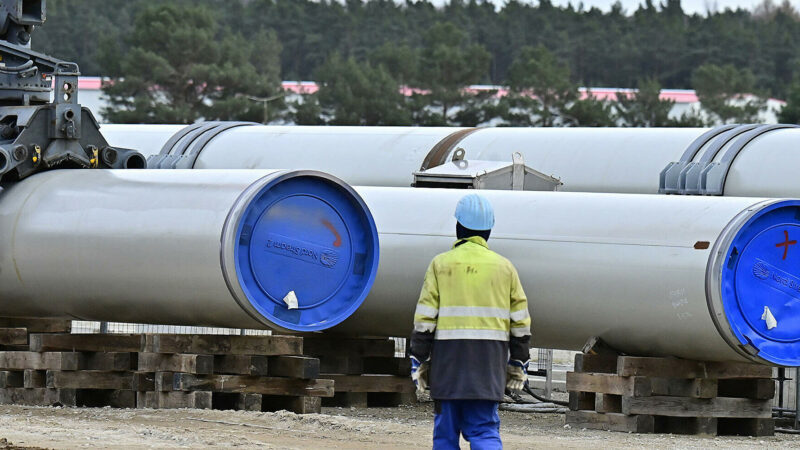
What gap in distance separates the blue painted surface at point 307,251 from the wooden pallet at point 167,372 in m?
0.62

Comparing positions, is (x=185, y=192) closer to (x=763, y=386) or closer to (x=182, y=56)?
(x=763, y=386)

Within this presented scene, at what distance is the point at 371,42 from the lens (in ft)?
270

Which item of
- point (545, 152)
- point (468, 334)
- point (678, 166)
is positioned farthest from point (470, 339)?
point (545, 152)

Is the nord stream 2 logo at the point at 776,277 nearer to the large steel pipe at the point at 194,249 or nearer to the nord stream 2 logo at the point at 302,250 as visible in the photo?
the large steel pipe at the point at 194,249

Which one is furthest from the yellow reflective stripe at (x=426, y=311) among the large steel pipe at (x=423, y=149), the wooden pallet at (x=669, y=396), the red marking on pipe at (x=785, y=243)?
the large steel pipe at (x=423, y=149)

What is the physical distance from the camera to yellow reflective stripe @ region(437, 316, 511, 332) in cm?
→ 731

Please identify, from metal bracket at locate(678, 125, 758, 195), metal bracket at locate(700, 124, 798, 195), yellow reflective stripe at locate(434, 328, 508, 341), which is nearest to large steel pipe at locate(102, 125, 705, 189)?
metal bracket at locate(678, 125, 758, 195)

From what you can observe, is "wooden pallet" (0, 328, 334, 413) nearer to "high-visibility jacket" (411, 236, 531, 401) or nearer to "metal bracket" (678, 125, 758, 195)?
"high-visibility jacket" (411, 236, 531, 401)

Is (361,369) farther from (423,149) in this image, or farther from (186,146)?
(186,146)

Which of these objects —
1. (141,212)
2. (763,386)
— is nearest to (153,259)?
(141,212)

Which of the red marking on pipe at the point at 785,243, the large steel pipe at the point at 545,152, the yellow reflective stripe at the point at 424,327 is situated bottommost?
the yellow reflective stripe at the point at 424,327

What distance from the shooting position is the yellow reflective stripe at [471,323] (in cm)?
731

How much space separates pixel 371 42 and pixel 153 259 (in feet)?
240

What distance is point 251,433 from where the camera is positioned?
30.4 ft
